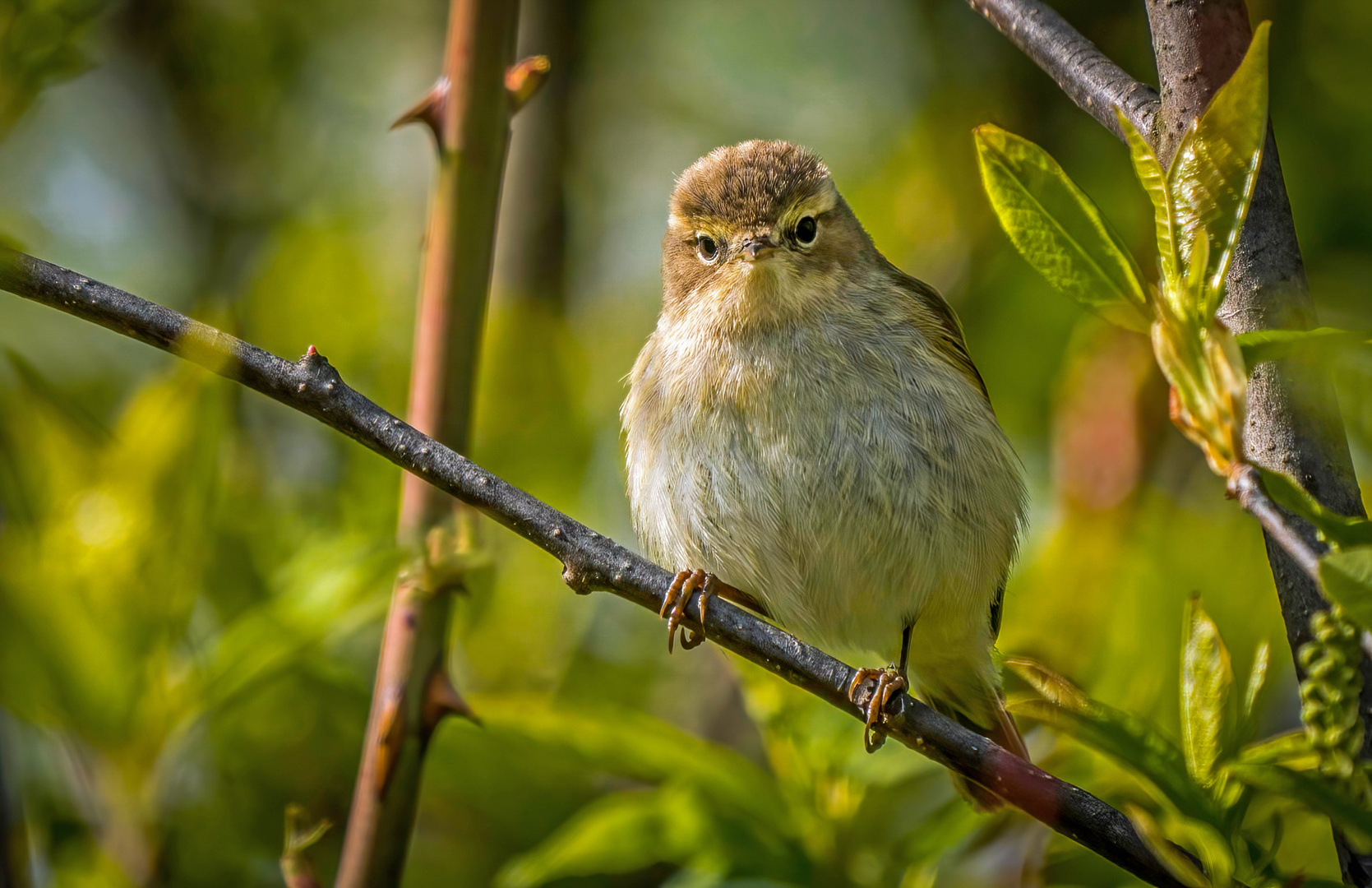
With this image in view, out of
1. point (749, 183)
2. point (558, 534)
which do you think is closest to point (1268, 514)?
point (558, 534)

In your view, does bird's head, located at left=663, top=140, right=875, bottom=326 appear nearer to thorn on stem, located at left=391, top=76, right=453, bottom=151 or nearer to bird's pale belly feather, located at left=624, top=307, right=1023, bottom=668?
bird's pale belly feather, located at left=624, top=307, right=1023, bottom=668

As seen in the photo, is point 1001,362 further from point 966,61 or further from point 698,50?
point 698,50

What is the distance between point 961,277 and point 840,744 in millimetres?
1896

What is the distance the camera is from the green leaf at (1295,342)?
129 cm

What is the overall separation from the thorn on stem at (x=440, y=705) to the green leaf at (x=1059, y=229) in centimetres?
125

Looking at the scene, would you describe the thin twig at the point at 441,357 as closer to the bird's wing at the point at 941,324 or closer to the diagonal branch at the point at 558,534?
the diagonal branch at the point at 558,534

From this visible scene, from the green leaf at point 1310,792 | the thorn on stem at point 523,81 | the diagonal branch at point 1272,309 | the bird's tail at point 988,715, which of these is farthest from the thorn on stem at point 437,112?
the bird's tail at point 988,715

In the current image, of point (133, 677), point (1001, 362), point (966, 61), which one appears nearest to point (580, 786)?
point (133, 677)

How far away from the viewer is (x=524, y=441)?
3.07 meters

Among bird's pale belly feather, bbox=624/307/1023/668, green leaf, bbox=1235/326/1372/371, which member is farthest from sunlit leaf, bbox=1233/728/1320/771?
bird's pale belly feather, bbox=624/307/1023/668

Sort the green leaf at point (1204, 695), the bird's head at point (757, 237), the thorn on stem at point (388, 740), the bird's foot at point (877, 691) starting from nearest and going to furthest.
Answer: the green leaf at point (1204, 695), the thorn on stem at point (388, 740), the bird's foot at point (877, 691), the bird's head at point (757, 237)

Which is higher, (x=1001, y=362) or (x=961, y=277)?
(x=961, y=277)

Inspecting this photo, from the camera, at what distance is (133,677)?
86.4 inches

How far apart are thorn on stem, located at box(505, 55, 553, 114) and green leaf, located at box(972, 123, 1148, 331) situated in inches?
37.9
